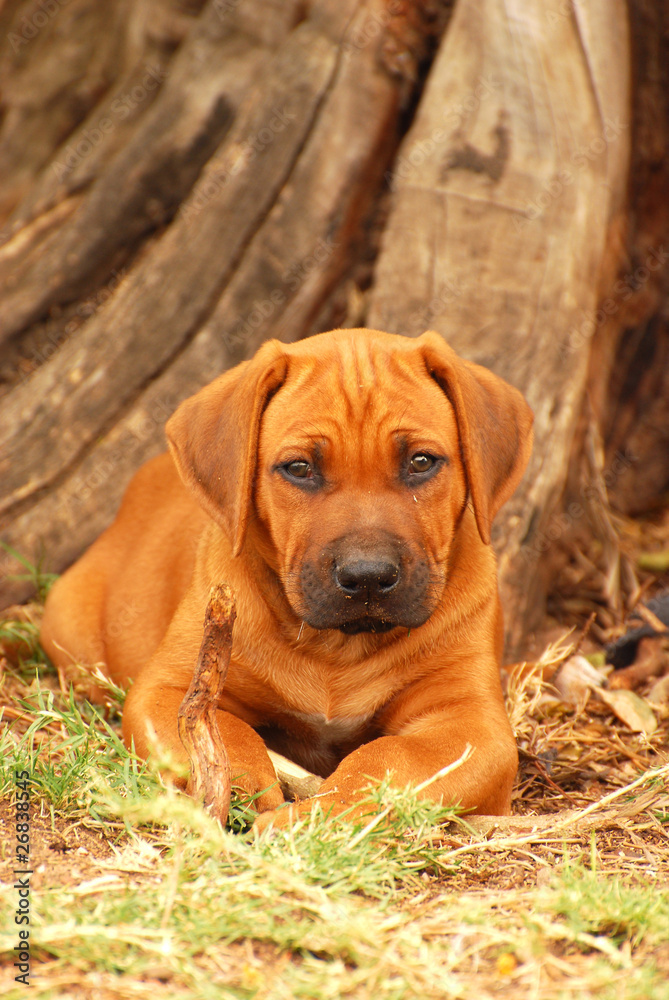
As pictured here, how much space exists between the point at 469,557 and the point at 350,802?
54.1 inches

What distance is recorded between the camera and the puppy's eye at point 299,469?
400 cm

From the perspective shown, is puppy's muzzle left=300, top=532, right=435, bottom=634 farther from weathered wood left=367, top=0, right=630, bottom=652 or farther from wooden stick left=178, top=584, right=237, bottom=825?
weathered wood left=367, top=0, right=630, bottom=652

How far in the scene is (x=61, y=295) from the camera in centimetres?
691

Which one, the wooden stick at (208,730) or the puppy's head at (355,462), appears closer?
the wooden stick at (208,730)

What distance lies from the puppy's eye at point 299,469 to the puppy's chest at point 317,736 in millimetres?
1021

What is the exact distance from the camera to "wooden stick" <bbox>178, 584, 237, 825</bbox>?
323cm

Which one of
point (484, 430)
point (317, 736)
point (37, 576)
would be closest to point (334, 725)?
point (317, 736)

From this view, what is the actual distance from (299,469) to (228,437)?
369 mm

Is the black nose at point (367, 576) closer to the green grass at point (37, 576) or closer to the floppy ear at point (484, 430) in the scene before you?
the floppy ear at point (484, 430)

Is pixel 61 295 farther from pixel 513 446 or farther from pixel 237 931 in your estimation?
pixel 237 931

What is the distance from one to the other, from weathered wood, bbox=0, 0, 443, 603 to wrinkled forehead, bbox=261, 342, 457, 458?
7.91ft

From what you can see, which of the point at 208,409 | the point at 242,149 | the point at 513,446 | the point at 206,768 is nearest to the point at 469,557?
the point at 513,446

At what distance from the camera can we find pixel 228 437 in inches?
164

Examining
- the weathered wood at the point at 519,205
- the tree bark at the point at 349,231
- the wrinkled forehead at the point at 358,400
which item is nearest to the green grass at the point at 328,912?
the wrinkled forehead at the point at 358,400
